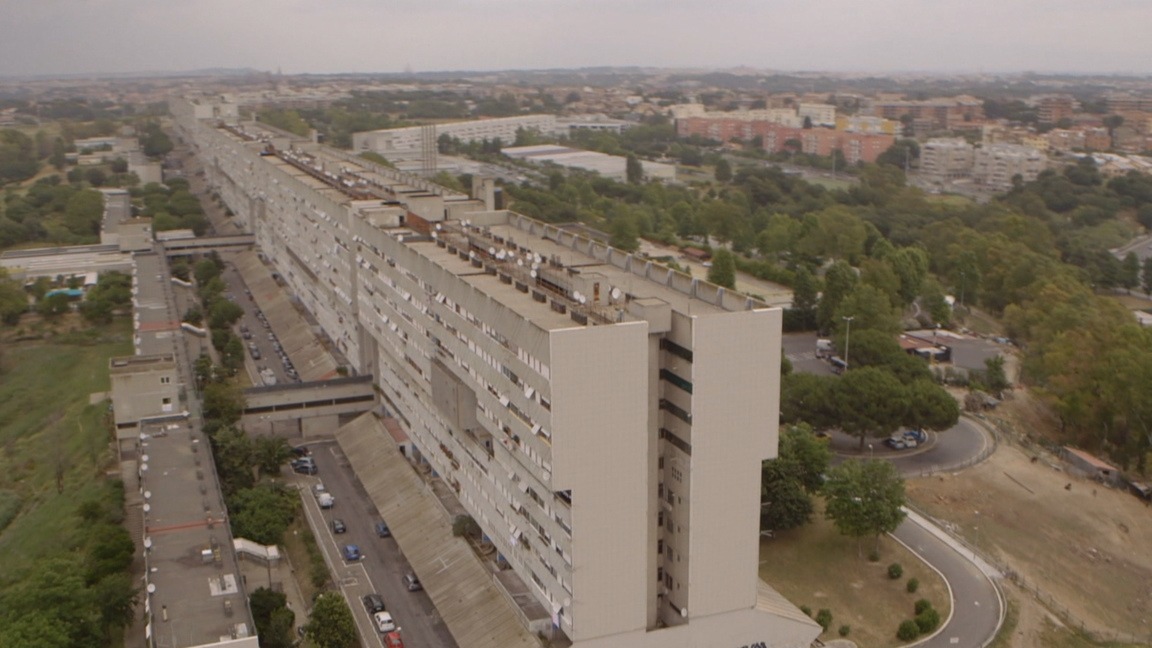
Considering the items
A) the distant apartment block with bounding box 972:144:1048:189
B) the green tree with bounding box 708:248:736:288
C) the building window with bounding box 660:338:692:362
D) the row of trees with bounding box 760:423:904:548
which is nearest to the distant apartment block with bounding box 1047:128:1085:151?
the distant apartment block with bounding box 972:144:1048:189

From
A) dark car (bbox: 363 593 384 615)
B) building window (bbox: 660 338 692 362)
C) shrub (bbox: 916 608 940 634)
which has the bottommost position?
shrub (bbox: 916 608 940 634)

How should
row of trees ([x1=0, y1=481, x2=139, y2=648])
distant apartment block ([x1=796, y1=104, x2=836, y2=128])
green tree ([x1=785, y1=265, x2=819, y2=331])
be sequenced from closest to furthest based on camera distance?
row of trees ([x1=0, y1=481, x2=139, y2=648]) < green tree ([x1=785, y1=265, x2=819, y2=331]) < distant apartment block ([x1=796, y1=104, x2=836, y2=128])

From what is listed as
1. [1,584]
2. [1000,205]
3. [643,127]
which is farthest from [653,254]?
[643,127]

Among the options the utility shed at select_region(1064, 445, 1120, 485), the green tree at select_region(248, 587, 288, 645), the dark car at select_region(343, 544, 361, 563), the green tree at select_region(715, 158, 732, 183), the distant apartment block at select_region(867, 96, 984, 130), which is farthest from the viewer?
the distant apartment block at select_region(867, 96, 984, 130)

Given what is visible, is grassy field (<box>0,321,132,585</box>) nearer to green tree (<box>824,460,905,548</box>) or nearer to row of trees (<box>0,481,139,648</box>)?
row of trees (<box>0,481,139,648</box>)

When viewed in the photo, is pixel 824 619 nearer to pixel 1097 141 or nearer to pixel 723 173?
pixel 723 173

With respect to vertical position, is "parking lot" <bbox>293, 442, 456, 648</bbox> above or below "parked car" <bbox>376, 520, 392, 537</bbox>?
below

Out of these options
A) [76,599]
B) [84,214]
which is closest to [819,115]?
[84,214]
